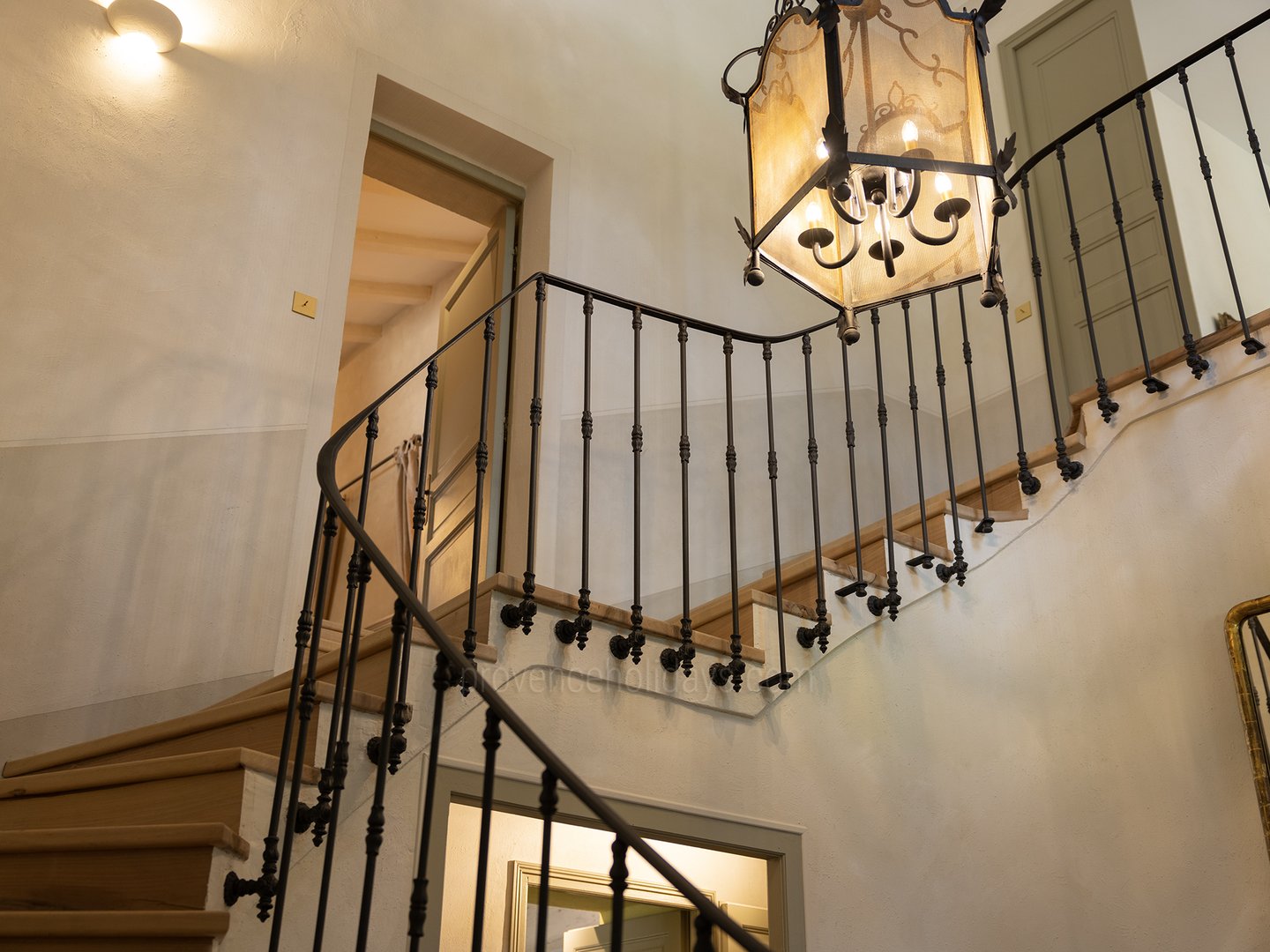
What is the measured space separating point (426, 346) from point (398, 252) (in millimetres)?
691

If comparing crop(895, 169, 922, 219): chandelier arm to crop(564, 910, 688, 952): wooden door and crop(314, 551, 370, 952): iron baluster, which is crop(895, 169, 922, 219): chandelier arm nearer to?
crop(314, 551, 370, 952): iron baluster

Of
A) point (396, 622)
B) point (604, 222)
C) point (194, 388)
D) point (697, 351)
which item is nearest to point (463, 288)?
point (604, 222)

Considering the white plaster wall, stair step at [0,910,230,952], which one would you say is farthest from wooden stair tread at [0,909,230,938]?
the white plaster wall

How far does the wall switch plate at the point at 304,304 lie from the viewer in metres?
4.03

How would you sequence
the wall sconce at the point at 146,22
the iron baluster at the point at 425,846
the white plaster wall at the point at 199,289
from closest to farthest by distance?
1. the iron baluster at the point at 425,846
2. the white plaster wall at the point at 199,289
3. the wall sconce at the point at 146,22

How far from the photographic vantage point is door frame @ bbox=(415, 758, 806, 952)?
2637mm

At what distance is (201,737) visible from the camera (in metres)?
2.79

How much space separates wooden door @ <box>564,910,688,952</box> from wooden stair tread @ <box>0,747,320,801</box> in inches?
79.5

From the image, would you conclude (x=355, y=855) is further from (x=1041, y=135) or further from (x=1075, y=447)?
(x=1041, y=135)

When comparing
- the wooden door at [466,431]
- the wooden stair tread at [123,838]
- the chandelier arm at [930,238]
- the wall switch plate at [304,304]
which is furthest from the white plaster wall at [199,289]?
the chandelier arm at [930,238]

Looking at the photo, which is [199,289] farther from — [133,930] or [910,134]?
[910,134]

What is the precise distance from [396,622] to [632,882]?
88.3 inches

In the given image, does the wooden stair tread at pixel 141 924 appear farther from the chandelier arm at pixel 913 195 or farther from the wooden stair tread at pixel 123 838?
the chandelier arm at pixel 913 195

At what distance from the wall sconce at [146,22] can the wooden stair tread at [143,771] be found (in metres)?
2.51
